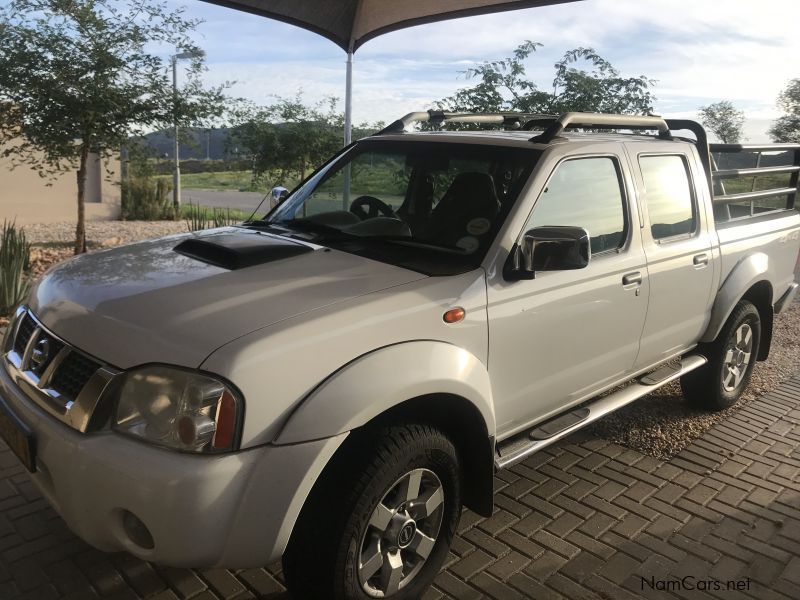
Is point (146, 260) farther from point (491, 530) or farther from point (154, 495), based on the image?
point (491, 530)

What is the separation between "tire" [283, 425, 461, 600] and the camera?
2305 millimetres

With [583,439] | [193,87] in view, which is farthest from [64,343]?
[193,87]

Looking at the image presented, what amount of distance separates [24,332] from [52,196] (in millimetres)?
14705

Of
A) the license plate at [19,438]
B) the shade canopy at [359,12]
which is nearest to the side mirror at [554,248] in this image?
the license plate at [19,438]

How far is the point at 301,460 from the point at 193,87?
9.20 meters

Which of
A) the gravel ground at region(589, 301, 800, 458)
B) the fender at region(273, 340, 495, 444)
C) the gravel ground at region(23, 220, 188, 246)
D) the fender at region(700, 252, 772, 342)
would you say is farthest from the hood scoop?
the gravel ground at region(23, 220, 188, 246)

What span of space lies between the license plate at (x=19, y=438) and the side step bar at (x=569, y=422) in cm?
181

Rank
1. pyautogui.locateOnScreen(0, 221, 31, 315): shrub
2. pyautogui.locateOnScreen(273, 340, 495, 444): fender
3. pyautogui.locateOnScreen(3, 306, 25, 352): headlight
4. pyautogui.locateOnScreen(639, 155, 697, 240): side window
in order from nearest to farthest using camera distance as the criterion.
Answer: pyautogui.locateOnScreen(273, 340, 495, 444): fender
pyautogui.locateOnScreen(3, 306, 25, 352): headlight
pyautogui.locateOnScreen(639, 155, 697, 240): side window
pyautogui.locateOnScreen(0, 221, 31, 315): shrub

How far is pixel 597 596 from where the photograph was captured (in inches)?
116

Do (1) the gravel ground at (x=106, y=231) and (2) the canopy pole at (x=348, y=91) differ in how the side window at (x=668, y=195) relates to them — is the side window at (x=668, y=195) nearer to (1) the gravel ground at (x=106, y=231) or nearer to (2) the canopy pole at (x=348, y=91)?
(2) the canopy pole at (x=348, y=91)

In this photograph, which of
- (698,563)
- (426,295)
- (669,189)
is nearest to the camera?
(426,295)

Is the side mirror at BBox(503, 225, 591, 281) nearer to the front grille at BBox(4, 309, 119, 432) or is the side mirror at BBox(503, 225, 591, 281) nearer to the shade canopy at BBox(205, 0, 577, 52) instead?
the front grille at BBox(4, 309, 119, 432)

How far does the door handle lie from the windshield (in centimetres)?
83

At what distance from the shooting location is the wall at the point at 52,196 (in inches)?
593
